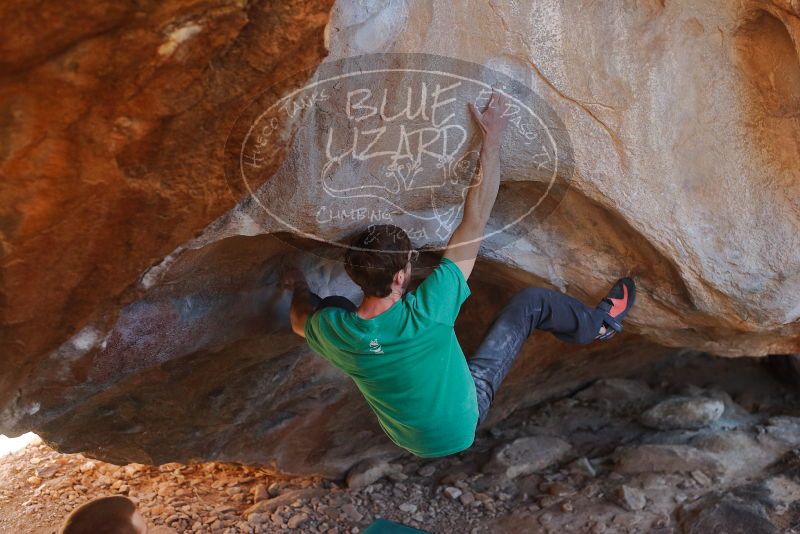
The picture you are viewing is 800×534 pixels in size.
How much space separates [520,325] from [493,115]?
75 centimetres

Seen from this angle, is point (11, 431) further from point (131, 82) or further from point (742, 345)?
point (742, 345)

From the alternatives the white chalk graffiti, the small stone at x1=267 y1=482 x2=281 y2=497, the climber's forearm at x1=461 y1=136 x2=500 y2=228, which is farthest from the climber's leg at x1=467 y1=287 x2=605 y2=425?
the small stone at x1=267 y1=482 x2=281 y2=497

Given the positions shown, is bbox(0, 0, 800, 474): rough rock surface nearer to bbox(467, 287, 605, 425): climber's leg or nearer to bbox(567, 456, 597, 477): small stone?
bbox(467, 287, 605, 425): climber's leg

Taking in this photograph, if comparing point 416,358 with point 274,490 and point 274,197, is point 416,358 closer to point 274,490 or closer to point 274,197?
point 274,197

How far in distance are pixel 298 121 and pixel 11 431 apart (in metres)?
1.49

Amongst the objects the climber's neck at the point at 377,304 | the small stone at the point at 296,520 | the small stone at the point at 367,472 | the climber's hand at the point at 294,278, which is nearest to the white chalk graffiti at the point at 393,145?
the climber's neck at the point at 377,304

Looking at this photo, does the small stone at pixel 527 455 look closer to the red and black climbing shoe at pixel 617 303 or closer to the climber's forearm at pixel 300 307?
the red and black climbing shoe at pixel 617 303

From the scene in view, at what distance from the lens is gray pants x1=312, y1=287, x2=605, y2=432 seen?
2.58 m

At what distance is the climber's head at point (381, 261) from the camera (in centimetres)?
207

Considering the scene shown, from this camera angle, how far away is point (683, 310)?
9.05ft

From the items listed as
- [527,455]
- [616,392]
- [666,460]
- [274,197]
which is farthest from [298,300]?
[616,392]

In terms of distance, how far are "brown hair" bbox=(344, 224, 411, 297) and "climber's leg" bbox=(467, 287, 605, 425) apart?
0.62m

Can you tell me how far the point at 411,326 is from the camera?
2.14 metres

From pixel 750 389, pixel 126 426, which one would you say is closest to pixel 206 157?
pixel 126 426
